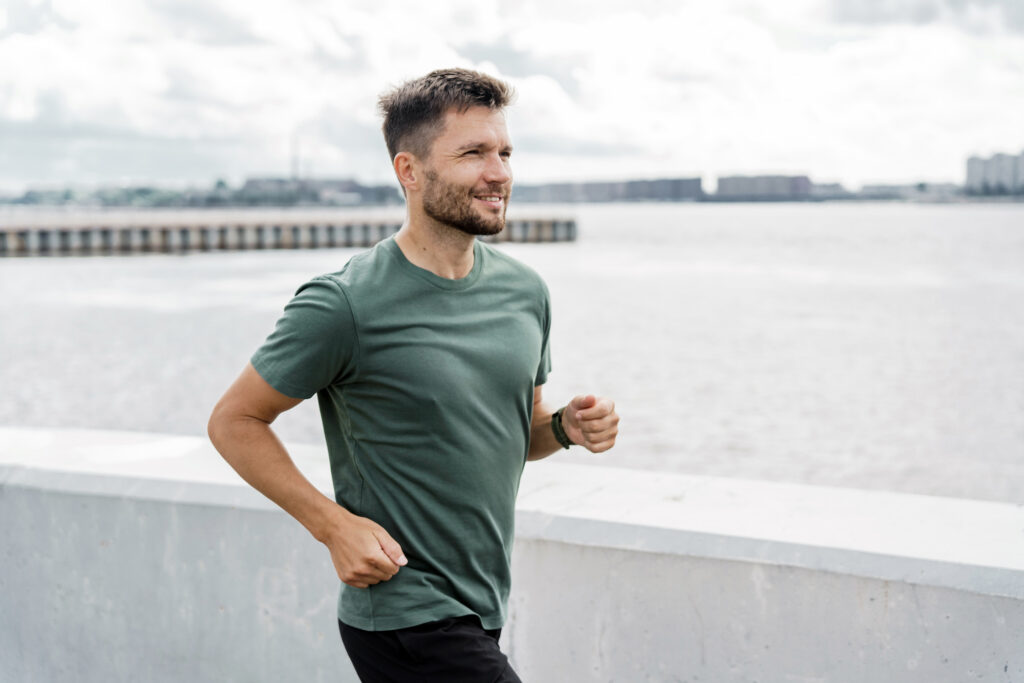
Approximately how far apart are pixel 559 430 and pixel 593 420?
0.16 m

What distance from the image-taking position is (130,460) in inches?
126

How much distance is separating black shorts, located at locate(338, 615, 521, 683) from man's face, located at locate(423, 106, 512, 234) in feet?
2.40

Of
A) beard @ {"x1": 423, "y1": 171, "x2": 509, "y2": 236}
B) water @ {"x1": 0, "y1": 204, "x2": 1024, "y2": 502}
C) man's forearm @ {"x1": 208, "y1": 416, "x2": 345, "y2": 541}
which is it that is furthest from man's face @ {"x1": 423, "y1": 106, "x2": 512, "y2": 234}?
water @ {"x1": 0, "y1": 204, "x2": 1024, "y2": 502}

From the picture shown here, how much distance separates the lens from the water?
2234cm

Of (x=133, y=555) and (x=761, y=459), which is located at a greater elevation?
(x=133, y=555)

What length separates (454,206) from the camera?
196 cm

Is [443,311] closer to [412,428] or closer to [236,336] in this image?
[412,428]

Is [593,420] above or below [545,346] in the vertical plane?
below

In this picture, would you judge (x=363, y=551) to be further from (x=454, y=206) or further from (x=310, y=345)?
(x=454, y=206)

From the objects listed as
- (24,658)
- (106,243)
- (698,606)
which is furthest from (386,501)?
(106,243)

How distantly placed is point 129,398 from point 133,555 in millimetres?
24849

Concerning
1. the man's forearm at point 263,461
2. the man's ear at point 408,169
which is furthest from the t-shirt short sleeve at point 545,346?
the man's forearm at point 263,461

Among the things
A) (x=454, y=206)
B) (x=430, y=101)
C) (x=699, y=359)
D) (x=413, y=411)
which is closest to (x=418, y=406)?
(x=413, y=411)

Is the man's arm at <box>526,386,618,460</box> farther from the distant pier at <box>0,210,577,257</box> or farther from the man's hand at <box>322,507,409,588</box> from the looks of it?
the distant pier at <box>0,210,577,257</box>
